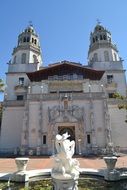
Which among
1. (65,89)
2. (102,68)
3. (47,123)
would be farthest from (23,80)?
(102,68)

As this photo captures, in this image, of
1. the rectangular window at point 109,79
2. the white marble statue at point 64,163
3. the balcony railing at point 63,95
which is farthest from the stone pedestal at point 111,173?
the rectangular window at point 109,79

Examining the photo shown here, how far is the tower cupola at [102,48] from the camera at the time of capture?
42438 mm

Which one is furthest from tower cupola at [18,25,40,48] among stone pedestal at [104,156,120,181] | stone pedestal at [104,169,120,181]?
stone pedestal at [104,169,120,181]

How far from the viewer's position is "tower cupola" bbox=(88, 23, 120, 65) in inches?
1671

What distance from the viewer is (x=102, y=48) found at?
42.9m

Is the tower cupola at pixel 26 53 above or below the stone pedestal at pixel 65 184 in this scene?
→ above

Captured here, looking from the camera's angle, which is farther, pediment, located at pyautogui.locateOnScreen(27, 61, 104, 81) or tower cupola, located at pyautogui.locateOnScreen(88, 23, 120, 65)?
tower cupola, located at pyautogui.locateOnScreen(88, 23, 120, 65)

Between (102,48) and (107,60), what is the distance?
9.83 feet

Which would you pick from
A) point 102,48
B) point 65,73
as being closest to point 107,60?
point 102,48

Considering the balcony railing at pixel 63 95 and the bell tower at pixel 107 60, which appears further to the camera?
the bell tower at pixel 107 60

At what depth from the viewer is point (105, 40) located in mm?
44062

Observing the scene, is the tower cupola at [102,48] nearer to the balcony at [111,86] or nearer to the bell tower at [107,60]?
the bell tower at [107,60]

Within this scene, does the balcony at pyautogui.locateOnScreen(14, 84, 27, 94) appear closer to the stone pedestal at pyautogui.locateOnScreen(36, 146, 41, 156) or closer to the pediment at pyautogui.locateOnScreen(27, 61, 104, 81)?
the pediment at pyautogui.locateOnScreen(27, 61, 104, 81)

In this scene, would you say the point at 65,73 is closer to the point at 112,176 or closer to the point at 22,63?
the point at 22,63
